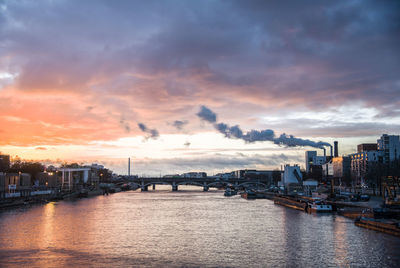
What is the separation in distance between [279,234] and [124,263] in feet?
71.5

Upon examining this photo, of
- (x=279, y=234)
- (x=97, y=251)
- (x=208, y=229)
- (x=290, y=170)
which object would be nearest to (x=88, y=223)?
(x=208, y=229)

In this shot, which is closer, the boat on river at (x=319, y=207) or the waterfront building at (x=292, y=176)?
the boat on river at (x=319, y=207)

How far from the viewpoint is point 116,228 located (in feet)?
176

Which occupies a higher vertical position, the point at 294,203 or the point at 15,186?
Answer: the point at 15,186

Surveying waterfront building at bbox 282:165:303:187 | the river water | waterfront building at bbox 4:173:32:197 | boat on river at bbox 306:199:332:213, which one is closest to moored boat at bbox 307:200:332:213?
boat on river at bbox 306:199:332:213

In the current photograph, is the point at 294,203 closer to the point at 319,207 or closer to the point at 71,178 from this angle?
the point at 319,207

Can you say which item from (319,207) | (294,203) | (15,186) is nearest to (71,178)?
(15,186)

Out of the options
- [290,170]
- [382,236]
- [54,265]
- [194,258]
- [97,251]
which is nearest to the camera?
[54,265]

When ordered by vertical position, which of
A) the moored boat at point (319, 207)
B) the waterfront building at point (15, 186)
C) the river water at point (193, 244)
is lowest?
the river water at point (193, 244)

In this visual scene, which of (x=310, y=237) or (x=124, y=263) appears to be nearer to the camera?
(x=124, y=263)

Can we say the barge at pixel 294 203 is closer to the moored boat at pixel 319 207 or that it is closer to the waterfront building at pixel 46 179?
the moored boat at pixel 319 207

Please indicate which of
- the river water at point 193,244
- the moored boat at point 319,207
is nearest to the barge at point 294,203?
the moored boat at point 319,207

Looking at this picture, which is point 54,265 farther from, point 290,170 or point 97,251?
point 290,170

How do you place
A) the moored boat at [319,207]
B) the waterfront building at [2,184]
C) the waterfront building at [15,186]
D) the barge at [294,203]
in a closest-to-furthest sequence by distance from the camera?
the moored boat at [319,207] < the barge at [294,203] < the waterfront building at [2,184] < the waterfront building at [15,186]
